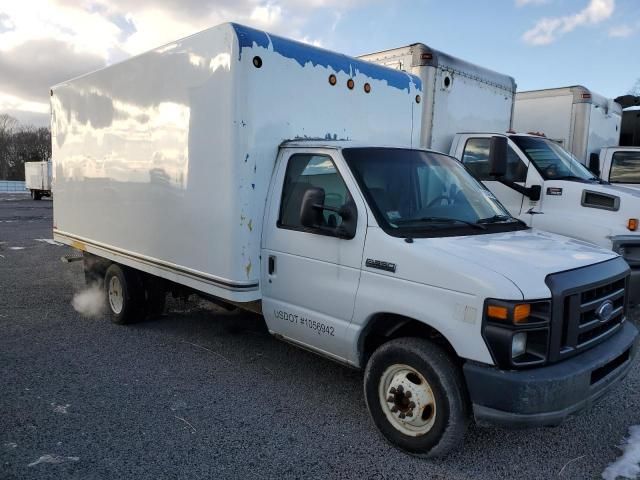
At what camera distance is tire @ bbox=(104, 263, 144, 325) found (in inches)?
242

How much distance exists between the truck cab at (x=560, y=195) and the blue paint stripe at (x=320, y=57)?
1.34m

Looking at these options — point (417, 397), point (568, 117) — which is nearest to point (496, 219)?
point (417, 397)

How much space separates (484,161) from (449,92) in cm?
114

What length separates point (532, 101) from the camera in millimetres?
9797

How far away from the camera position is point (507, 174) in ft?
22.8

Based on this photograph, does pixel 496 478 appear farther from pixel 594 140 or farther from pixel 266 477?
pixel 594 140

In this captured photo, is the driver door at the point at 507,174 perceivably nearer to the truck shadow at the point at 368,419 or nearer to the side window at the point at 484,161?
the side window at the point at 484,161

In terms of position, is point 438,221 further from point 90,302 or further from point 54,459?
point 90,302

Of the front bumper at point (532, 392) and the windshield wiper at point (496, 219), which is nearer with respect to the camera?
the front bumper at point (532, 392)

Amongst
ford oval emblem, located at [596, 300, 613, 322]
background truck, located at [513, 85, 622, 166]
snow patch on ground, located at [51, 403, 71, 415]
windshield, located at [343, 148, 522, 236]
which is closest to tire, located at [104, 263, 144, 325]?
snow patch on ground, located at [51, 403, 71, 415]

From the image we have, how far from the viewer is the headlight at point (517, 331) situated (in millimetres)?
2896

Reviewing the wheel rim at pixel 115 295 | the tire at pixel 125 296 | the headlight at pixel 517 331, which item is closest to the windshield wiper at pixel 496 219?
the headlight at pixel 517 331

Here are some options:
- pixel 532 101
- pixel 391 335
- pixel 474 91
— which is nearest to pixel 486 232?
pixel 391 335

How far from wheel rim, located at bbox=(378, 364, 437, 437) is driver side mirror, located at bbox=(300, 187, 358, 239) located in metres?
0.99
